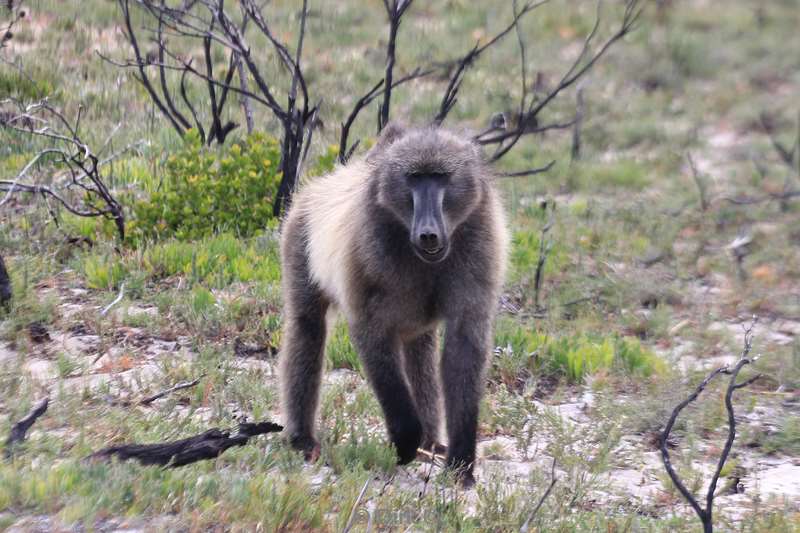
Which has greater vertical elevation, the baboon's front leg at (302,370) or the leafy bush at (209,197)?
the leafy bush at (209,197)

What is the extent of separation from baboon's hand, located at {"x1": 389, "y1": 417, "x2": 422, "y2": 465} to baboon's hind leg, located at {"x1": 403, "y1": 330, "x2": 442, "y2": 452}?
22.0 inches

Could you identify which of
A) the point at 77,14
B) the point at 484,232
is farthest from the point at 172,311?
the point at 77,14

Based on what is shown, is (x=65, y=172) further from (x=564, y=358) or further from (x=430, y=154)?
(x=430, y=154)

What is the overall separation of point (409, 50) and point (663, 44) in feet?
10.2

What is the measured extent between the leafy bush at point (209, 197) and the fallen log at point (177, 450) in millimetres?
3042

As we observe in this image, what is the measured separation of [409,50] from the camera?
11750 mm

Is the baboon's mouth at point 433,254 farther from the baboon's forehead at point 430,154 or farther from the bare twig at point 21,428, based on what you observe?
the bare twig at point 21,428

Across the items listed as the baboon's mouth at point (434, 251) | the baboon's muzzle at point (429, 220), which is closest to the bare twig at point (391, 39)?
the baboon's muzzle at point (429, 220)

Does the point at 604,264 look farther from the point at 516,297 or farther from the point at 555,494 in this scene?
the point at 555,494

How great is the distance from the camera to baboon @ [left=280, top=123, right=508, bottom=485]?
4.34 m

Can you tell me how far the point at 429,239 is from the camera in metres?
4.07

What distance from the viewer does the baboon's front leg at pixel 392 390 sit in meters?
4.39

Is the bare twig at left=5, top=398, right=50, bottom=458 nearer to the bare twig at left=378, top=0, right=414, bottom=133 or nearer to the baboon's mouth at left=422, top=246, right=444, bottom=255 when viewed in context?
the baboon's mouth at left=422, top=246, right=444, bottom=255

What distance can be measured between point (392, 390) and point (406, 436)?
0.63 ft
